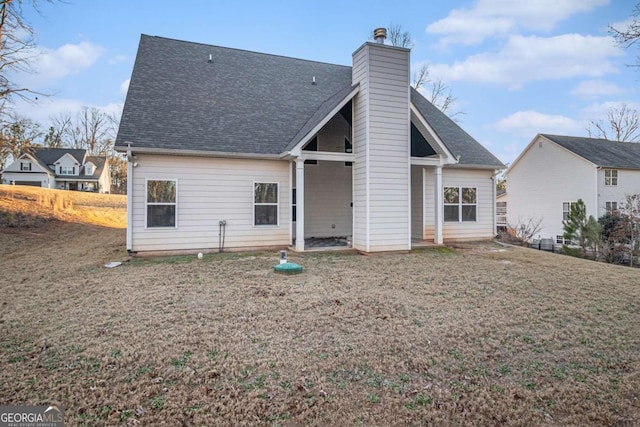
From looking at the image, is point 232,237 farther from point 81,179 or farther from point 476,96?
point 81,179

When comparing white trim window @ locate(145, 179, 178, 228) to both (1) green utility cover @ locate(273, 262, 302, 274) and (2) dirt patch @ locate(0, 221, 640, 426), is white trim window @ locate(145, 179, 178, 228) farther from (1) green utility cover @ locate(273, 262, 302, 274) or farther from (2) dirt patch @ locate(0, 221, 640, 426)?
(1) green utility cover @ locate(273, 262, 302, 274)

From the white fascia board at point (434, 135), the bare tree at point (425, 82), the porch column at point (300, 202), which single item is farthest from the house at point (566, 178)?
the porch column at point (300, 202)

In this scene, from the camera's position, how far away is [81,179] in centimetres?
4166

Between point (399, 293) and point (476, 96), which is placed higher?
point (476, 96)

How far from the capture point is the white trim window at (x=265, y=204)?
10.5m

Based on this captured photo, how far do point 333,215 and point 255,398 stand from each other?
1019cm

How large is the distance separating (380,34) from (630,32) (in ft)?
19.6

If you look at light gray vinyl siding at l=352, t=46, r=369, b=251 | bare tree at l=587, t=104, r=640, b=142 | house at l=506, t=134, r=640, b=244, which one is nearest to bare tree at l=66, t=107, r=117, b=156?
light gray vinyl siding at l=352, t=46, r=369, b=251

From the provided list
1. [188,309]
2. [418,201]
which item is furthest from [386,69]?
[188,309]

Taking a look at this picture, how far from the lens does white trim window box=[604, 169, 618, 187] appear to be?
1956 centimetres

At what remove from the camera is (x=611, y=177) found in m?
19.8

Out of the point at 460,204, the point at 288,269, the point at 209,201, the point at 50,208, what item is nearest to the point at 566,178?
the point at 460,204

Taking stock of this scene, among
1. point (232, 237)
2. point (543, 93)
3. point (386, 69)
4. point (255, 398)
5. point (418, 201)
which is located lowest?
point (255, 398)

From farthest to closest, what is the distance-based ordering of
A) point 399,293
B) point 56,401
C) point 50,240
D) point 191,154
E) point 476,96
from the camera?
point 476,96 → point 50,240 → point 191,154 → point 399,293 → point 56,401
